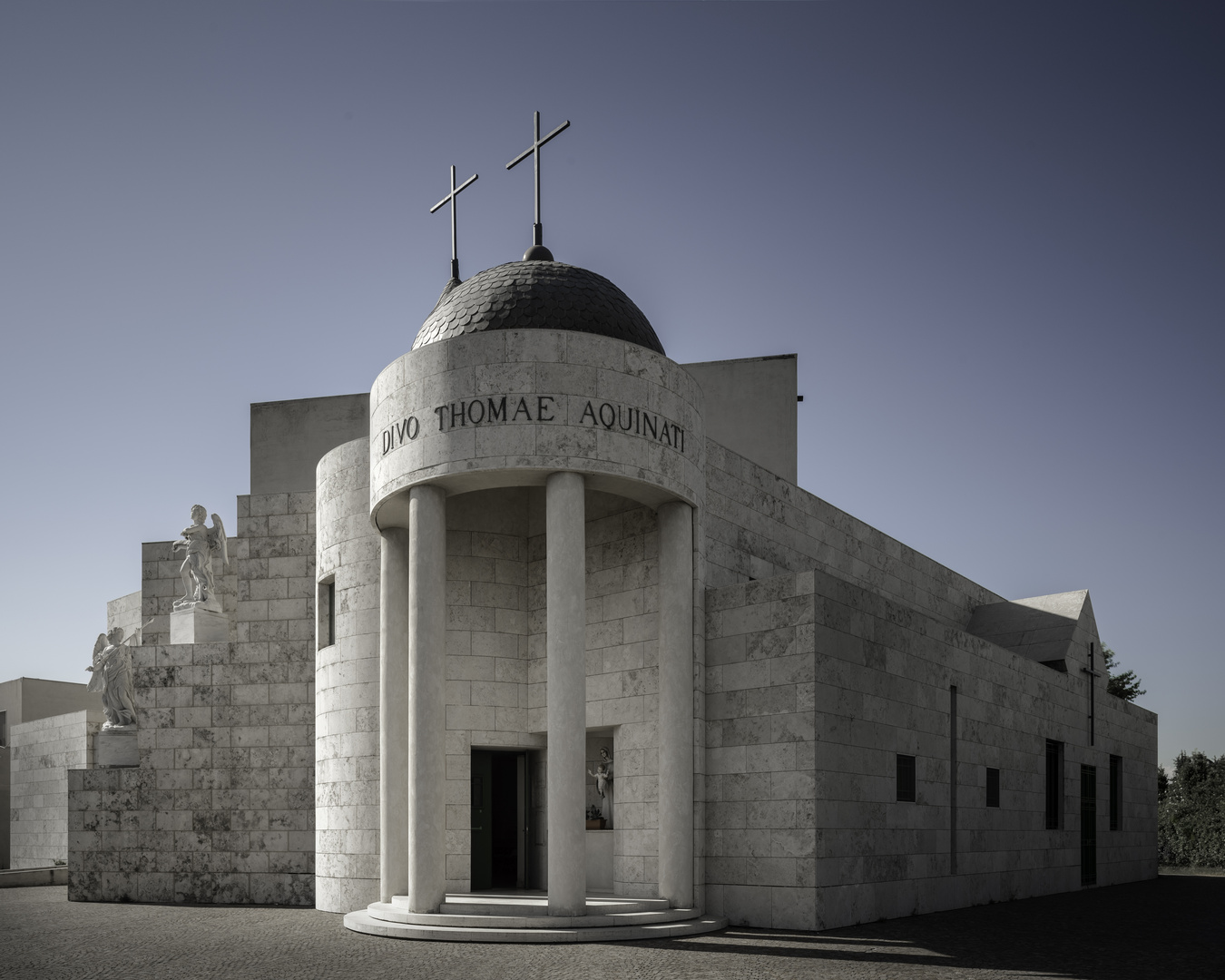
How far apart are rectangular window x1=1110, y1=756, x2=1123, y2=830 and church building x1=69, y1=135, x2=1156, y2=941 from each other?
14.5ft

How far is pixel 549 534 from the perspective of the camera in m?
17.3

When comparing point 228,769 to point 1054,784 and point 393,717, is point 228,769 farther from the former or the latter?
point 1054,784

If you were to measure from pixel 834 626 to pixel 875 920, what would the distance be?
182 inches

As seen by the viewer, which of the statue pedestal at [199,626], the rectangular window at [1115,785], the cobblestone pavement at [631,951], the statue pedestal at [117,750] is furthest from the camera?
the rectangular window at [1115,785]

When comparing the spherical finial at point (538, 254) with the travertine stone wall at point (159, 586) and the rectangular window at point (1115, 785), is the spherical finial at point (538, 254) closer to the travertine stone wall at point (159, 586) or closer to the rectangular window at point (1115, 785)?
the travertine stone wall at point (159, 586)

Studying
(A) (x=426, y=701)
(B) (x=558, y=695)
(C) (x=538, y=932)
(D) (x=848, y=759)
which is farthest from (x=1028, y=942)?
(A) (x=426, y=701)

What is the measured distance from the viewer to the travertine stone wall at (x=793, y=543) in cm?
2041

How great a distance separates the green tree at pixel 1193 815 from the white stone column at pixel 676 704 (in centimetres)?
2310

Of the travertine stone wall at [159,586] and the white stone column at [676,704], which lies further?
the travertine stone wall at [159,586]

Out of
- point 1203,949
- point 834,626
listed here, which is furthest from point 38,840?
point 1203,949

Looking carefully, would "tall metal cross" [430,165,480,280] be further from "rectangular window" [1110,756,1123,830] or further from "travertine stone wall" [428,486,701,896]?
"rectangular window" [1110,756,1123,830]

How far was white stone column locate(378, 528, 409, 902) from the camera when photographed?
1848 centimetres

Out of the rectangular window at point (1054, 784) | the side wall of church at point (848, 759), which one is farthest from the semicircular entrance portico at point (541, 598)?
the rectangular window at point (1054, 784)

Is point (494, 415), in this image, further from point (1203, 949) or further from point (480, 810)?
point (1203, 949)
